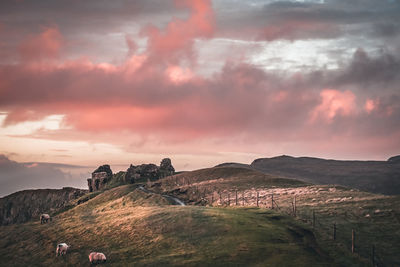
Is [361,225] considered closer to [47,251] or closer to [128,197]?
[47,251]

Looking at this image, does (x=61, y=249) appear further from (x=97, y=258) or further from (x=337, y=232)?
(x=337, y=232)

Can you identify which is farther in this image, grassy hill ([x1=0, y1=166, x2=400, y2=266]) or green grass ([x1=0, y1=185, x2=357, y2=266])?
grassy hill ([x1=0, y1=166, x2=400, y2=266])

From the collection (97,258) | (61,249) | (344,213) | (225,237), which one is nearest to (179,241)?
(225,237)

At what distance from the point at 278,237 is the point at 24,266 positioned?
4242 centimetres

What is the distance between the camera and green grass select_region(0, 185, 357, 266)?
49.8m

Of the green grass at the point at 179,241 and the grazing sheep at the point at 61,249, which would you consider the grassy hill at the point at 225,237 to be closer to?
the green grass at the point at 179,241

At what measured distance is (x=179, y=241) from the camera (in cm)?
5981

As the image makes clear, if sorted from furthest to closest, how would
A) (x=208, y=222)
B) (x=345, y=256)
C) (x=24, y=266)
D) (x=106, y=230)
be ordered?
(x=106, y=230) < (x=208, y=222) < (x=24, y=266) < (x=345, y=256)

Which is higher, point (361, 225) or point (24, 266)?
point (361, 225)

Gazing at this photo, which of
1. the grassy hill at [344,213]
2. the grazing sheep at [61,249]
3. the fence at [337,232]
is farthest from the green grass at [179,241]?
the grassy hill at [344,213]

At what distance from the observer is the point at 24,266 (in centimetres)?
6222

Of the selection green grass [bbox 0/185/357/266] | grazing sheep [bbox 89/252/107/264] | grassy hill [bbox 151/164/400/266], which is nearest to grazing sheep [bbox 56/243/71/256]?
green grass [bbox 0/185/357/266]

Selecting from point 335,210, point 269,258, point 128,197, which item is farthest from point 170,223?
point 128,197

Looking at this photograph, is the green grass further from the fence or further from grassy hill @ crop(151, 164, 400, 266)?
grassy hill @ crop(151, 164, 400, 266)
